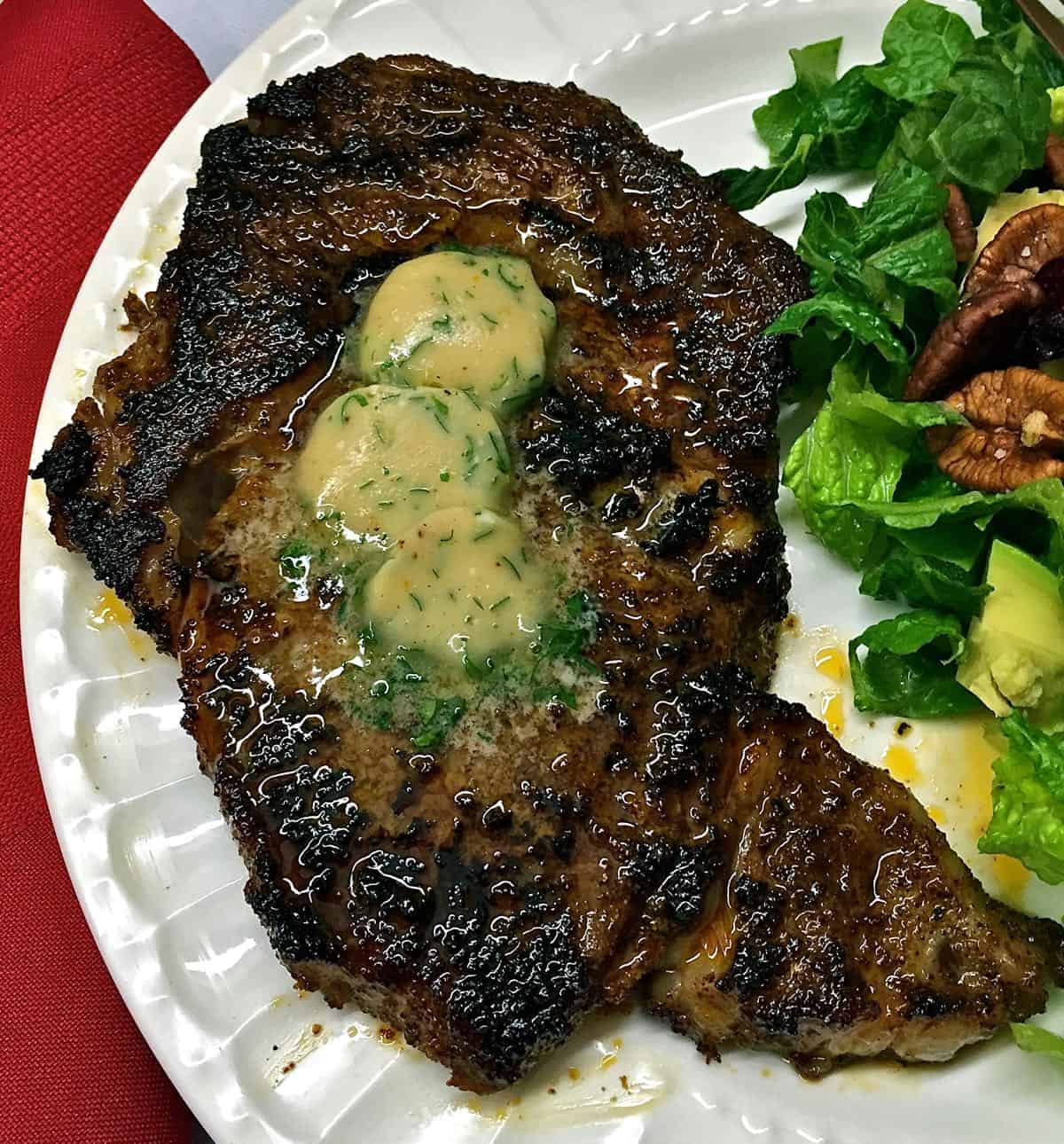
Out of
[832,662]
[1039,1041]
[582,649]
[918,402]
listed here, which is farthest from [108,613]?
[1039,1041]

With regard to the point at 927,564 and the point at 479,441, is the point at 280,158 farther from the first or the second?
the point at 927,564

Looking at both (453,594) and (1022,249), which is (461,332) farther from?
(1022,249)

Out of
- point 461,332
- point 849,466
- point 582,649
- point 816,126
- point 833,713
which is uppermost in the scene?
point 461,332

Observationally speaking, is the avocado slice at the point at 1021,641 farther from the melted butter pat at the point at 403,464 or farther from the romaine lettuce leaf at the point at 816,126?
the romaine lettuce leaf at the point at 816,126

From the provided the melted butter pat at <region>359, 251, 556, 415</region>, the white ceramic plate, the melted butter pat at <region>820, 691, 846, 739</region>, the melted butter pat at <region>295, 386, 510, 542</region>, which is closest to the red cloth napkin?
the white ceramic plate

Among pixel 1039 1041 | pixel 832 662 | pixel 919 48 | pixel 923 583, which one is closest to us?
pixel 1039 1041

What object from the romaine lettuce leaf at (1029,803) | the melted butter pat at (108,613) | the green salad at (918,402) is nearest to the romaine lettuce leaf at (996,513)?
the green salad at (918,402)

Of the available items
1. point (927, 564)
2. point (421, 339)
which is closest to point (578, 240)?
point (421, 339)
